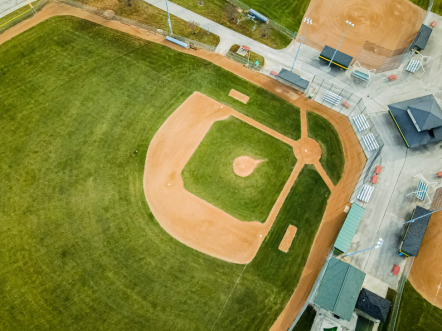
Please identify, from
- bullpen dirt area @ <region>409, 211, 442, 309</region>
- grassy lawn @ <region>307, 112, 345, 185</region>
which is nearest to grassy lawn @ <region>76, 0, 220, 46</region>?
grassy lawn @ <region>307, 112, 345, 185</region>

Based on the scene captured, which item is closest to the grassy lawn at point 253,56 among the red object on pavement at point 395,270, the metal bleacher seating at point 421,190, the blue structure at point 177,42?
the blue structure at point 177,42

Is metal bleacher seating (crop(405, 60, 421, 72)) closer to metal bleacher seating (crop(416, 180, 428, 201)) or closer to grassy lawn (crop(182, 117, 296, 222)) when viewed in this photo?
metal bleacher seating (crop(416, 180, 428, 201))

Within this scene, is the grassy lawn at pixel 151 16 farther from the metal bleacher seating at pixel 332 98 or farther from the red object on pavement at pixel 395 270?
the red object on pavement at pixel 395 270

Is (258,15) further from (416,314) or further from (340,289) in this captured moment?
(416,314)

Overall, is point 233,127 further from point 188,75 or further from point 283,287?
point 283,287

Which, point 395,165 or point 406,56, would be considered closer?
point 395,165

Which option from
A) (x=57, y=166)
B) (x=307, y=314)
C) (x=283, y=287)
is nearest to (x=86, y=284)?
(x=57, y=166)

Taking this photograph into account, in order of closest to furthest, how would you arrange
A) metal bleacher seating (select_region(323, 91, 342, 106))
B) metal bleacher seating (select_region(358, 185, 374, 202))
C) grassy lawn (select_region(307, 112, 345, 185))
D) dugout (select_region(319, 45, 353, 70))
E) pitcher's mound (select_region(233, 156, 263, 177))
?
metal bleacher seating (select_region(358, 185, 374, 202))
pitcher's mound (select_region(233, 156, 263, 177))
grassy lawn (select_region(307, 112, 345, 185))
metal bleacher seating (select_region(323, 91, 342, 106))
dugout (select_region(319, 45, 353, 70))
